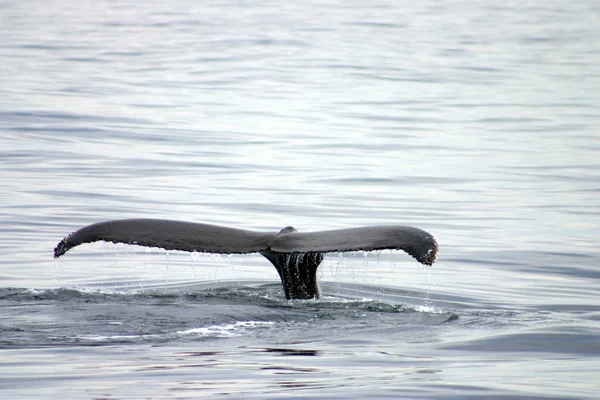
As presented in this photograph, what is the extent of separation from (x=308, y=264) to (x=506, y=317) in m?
1.39

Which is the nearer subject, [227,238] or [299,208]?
[227,238]

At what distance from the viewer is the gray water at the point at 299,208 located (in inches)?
292

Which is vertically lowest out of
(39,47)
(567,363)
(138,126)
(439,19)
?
(567,363)

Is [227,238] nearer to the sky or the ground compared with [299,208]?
nearer to the ground

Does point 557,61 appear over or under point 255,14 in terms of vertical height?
under

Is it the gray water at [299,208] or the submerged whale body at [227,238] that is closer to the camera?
the gray water at [299,208]

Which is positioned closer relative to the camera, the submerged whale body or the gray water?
the gray water

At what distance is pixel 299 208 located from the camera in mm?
15664

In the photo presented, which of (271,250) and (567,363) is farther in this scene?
(271,250)

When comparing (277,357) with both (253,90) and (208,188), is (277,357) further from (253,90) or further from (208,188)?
(253,90)

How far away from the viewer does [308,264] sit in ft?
29.8

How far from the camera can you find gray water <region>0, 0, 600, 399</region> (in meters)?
7.43

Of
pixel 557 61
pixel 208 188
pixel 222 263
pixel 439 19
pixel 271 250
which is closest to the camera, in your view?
pixel 271 250

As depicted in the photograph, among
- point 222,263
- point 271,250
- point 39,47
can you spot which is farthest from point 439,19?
point 271,250
